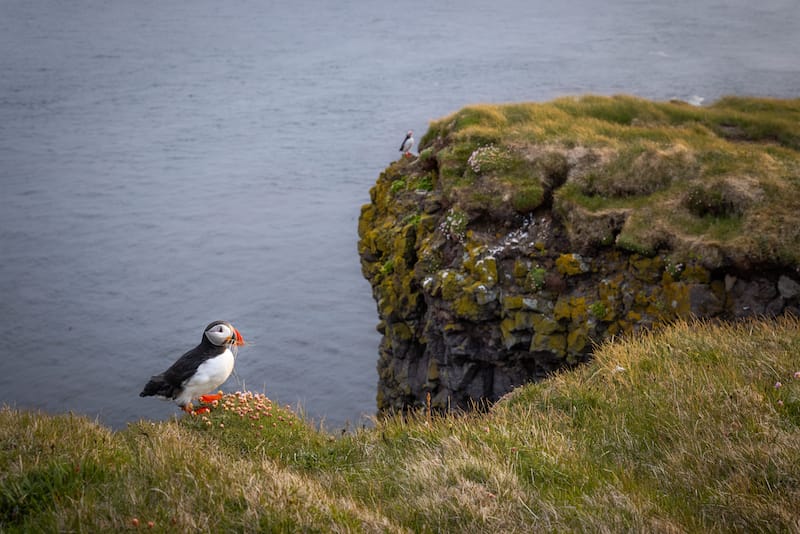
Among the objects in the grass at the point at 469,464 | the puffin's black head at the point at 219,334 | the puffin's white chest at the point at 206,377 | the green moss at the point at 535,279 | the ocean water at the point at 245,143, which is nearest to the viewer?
the grass at the point at 469,464

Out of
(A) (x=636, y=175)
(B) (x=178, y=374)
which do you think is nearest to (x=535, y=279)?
(A) (x=636, y=175)

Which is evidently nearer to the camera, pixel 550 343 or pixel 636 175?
pixel 550 343

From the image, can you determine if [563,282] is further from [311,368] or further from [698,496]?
[311,368]

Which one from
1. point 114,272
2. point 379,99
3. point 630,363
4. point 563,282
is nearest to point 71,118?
point 379,99

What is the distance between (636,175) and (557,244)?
317 cm

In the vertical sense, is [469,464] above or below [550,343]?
above

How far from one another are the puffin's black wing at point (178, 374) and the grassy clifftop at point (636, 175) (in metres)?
12.0

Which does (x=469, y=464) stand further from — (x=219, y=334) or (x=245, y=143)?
(x=245, y=143)

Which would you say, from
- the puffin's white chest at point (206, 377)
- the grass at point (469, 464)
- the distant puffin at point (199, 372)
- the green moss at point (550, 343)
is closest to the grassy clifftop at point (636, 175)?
the green moss at point (550, 343)

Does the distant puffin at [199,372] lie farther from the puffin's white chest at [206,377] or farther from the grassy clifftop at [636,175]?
the grassy clifftop at [636,175]

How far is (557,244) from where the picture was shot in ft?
64.1

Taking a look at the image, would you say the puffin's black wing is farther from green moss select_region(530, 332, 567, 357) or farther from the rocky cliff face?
green moss select_region(530, 332, 567, 357)

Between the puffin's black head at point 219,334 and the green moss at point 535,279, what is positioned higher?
the puffin's black head at point 219,334

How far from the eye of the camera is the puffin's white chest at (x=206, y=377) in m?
9.70
